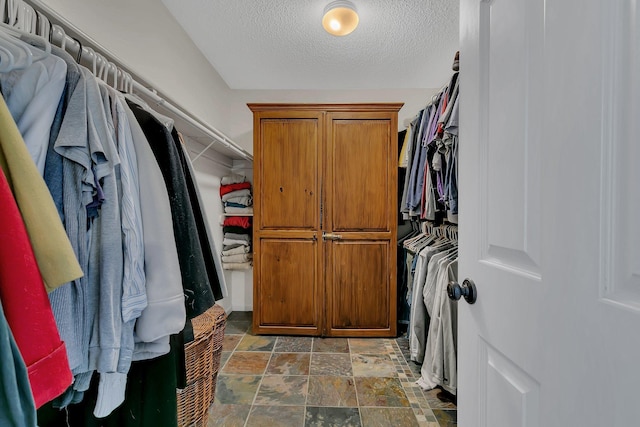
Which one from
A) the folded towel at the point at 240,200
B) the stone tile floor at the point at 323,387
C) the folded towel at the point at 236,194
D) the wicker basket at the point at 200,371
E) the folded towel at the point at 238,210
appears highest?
the folded towel at the point at 236,194

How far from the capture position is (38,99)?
1.85ft

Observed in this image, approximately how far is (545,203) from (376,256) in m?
1.83

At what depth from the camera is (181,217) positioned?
79 centimetres

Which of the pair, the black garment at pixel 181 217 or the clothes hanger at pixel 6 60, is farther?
the black garment at pixel 181 217

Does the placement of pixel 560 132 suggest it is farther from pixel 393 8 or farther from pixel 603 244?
pixel 393 8

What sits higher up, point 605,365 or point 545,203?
point 545,203

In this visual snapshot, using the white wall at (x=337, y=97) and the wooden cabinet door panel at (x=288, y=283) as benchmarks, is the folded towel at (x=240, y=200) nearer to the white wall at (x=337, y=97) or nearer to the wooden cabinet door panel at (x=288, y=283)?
the wooden cabinet door panel at (x=288, y=283)

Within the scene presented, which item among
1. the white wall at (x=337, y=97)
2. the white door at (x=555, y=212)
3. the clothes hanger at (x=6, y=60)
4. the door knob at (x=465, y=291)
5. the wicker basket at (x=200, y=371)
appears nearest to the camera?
the white door at (x=555, y=212)

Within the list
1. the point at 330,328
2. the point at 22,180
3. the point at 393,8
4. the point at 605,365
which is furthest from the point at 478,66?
the point at 330,328

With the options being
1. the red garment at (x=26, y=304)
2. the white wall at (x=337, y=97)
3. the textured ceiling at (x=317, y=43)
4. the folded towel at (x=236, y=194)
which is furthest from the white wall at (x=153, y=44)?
the red garment at (x=26, y=304)

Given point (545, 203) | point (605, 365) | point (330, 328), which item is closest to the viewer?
point (605, 365)

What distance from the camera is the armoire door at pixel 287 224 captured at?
2.26 metres

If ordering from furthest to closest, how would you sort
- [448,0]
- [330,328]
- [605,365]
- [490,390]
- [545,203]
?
[330,328]
[448,0]
[490,390]
[545,203]
[605,365]

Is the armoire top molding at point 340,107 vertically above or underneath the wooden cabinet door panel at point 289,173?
above
